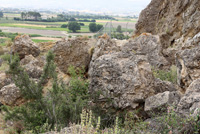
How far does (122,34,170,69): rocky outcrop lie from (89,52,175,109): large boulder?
3.46m

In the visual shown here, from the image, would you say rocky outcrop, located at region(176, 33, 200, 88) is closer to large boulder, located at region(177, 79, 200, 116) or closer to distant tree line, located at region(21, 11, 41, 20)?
large boulder, located at region(177, 79, 200, 116)

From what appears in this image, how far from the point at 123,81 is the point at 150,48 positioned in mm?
5500

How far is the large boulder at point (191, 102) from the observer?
3.55 metres

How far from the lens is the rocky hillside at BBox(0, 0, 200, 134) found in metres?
4.39

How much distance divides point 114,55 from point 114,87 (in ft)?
3.95

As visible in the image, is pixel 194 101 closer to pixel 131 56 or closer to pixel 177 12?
pixel 131 56

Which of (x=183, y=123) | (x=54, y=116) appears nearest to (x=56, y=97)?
(x=54, y=116)

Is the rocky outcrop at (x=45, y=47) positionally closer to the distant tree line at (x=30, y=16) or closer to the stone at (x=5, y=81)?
the stone at (x=5, y=81)

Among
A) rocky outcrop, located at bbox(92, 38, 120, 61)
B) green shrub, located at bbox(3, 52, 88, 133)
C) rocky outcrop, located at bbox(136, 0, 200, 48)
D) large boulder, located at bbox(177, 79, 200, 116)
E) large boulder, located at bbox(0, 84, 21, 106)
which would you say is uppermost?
rocky outcrop, located at bbox(136, 0, 200, 48)

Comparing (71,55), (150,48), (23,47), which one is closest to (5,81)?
(71,55)

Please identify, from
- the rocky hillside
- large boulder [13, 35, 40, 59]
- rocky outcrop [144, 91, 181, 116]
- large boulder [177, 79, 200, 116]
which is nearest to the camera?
large boulder [177, 79, 200, 116]

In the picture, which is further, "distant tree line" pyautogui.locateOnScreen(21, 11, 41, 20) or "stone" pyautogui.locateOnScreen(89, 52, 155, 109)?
"distant tree line" pyautogui.locateOnScreen(21, 11, 41, 20)

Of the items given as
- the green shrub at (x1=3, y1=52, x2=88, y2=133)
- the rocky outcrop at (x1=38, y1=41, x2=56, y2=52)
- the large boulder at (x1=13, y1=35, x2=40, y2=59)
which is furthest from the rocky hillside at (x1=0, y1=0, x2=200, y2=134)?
the rocky outcrop at (x1=38, y1=41, x2=56, y2=52)

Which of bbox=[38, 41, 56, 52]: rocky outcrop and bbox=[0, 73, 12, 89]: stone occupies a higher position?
bbox=[38, 41, 56, 52]: rocky outcrop
